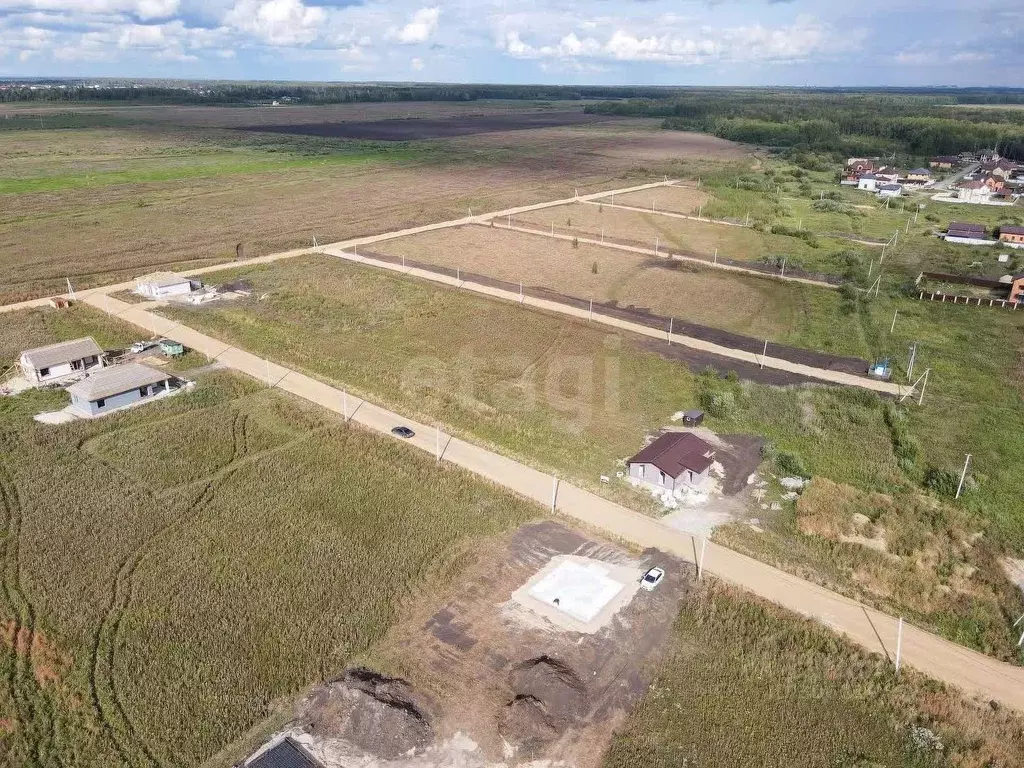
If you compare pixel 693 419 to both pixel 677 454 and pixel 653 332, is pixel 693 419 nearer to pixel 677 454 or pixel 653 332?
pixel 677 454

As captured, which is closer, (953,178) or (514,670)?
(514,670)

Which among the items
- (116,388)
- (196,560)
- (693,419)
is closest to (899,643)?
(693,419)

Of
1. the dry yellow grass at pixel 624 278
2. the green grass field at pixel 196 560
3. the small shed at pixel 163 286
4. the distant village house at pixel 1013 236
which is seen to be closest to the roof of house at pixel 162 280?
the small shed at pixel 163 286

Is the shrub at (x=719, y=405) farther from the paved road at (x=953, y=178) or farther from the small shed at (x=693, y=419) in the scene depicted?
the paved road at (x=953, y=178)

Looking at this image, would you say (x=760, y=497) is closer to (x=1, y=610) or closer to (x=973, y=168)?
(x=1, y=610)

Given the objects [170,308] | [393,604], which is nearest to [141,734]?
[393,604]

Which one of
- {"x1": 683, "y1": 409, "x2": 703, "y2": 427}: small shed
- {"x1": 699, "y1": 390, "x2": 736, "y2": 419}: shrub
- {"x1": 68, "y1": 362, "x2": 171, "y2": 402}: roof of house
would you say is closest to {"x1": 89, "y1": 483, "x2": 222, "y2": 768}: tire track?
{"x1": 68, "y1": 362, "x2": 171, "y2": 402}: roof of house
